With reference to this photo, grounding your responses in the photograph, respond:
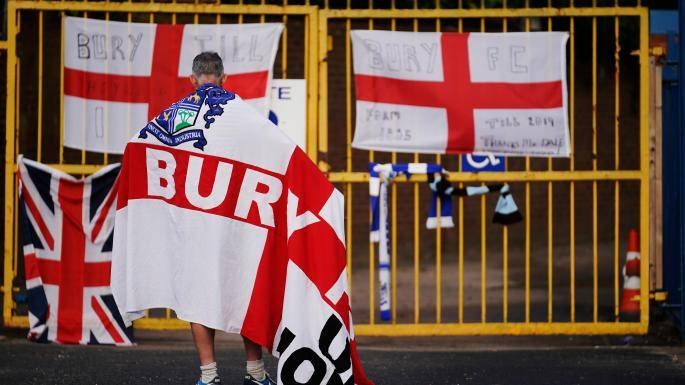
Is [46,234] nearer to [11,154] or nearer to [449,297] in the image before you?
[11,154]

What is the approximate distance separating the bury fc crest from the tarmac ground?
1.57 meters

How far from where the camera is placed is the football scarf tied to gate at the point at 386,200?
28.1ft

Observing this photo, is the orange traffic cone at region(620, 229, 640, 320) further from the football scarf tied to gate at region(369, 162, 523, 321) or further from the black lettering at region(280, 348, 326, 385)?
the black lettering at region(280, 348, 326, 385)

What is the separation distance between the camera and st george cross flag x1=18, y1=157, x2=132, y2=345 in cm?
827

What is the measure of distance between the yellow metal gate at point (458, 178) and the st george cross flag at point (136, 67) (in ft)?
0.41

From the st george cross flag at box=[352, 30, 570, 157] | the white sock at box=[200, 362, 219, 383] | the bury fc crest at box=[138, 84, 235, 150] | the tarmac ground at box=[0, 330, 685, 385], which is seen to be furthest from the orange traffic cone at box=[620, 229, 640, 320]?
the bury fc crest at box=[138, 84, 235, 150]

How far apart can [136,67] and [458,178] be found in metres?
2.35

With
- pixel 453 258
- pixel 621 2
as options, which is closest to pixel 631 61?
pixel 621 2

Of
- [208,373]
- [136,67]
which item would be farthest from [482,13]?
[208,373]

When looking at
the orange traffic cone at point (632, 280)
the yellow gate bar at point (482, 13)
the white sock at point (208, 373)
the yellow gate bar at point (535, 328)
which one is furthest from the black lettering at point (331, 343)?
the orange traffic cone at point (632, 280)

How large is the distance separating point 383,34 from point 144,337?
270 centimetres

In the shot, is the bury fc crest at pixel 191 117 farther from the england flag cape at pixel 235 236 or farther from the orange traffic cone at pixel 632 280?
the orange traffic cone at pixel 632 280

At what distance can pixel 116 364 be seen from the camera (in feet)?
24.7

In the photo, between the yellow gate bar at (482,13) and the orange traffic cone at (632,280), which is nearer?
the yellow gate bar at (482,13)
